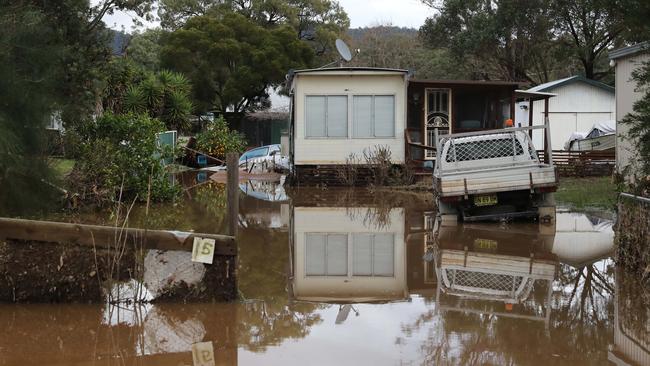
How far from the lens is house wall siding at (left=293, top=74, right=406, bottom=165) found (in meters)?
24.6

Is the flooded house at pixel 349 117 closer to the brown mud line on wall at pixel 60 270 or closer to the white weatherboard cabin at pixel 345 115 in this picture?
the white weatherboard cabin at pixel 345 115

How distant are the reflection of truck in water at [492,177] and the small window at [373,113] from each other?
8.62 metres

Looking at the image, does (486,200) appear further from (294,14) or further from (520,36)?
(294,14)

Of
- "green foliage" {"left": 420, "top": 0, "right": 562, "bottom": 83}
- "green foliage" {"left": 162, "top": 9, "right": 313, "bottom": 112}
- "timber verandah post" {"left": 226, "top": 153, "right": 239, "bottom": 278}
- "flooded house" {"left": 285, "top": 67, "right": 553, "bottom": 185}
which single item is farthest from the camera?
"green foliage" {"left": 162, "top": 9, "right": 313, "bottom": 112}

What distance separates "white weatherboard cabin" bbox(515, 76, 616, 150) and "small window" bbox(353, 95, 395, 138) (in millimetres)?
9241

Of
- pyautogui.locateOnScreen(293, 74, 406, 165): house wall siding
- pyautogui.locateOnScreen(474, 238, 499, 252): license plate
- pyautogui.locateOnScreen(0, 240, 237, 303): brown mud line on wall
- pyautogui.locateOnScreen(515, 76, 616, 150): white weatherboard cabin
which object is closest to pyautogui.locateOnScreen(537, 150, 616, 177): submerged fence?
Result: pyautogui.locateOnScreen(515, 76, 616, 150): white weatherboard cabin

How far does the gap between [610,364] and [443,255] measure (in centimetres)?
532

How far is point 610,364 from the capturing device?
6457mm

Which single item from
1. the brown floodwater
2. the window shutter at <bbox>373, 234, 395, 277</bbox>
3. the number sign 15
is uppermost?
the number sign 15

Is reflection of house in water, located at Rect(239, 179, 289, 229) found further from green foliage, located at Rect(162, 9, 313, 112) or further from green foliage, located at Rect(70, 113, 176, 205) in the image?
green foliage, located at Rect(162, 9, 313, 112)

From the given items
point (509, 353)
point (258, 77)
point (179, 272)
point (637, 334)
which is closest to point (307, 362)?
point (509, 353)

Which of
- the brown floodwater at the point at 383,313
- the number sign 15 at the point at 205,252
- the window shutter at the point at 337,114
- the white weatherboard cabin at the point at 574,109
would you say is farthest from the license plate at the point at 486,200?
the white weatherboard cabin at the point at 574,109

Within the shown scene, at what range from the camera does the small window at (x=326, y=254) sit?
35.3ft

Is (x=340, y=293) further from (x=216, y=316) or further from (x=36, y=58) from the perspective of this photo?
(x=36, y=58)
